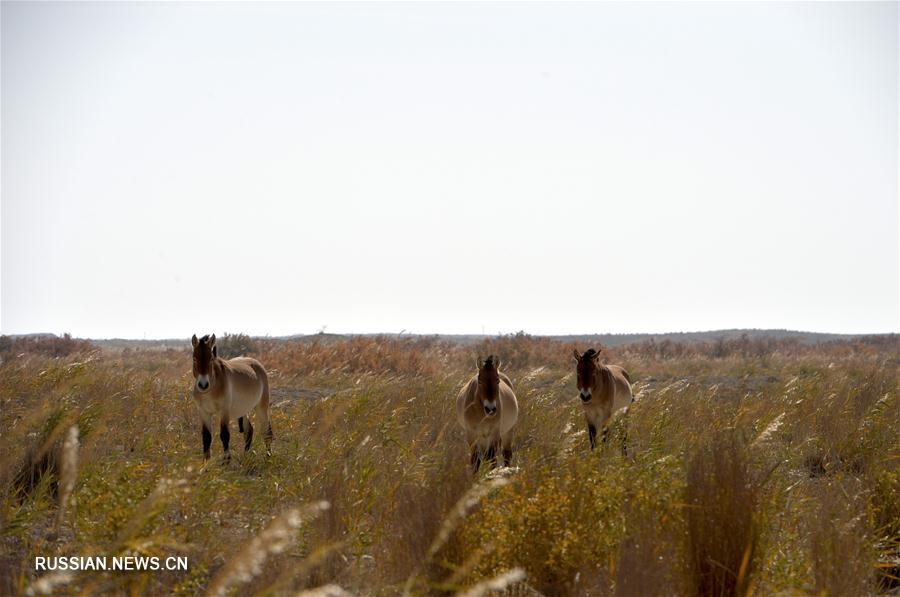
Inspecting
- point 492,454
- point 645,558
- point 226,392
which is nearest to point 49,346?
point 226,392

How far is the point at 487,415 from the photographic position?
31.7 ft

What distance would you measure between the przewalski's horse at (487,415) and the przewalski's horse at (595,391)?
1655mm

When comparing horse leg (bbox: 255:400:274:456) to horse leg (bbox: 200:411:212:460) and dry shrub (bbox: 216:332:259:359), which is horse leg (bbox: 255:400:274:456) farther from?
dry shrub (bbox: 216:332:259:359)

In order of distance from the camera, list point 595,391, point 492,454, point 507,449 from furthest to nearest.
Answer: point 595,391, point 507,449, point 492,454

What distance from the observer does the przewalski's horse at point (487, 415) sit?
32.0 ft

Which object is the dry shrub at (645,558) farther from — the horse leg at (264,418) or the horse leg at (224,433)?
the horse leg at (264,418)

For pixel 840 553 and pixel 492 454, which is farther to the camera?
pixel 492 454

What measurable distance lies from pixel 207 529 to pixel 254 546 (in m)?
3.17

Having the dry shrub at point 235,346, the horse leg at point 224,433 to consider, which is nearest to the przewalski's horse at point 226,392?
the horse leg at point 224,433

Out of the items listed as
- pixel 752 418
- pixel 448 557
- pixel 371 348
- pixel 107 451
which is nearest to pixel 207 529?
pixel 448 557

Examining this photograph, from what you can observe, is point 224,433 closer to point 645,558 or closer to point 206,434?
point 206,434

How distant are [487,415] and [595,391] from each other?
10.2ft

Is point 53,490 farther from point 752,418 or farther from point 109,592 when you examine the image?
point 752,418

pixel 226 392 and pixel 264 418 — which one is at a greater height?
pixel 226 392
